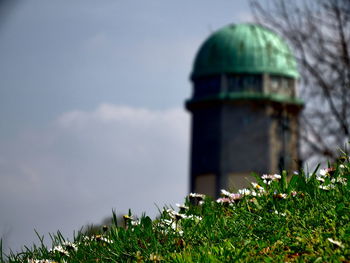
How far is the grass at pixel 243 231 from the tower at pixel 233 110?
25098 mm

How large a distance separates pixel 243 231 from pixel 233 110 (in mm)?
26935

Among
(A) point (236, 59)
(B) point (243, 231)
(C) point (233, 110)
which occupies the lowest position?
(B) point (243, 231)

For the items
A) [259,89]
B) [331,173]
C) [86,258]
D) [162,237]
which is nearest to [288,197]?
[331,173]

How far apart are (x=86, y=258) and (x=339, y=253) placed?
205cm

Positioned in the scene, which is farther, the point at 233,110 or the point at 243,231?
the point at 233,110

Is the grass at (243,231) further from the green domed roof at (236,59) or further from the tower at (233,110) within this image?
the green domed roof at (236,59)

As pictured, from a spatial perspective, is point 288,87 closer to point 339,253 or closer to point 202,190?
point 202,190

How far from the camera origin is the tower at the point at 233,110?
3150 centimetres

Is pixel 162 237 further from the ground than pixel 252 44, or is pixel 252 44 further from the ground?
pixel 252 44

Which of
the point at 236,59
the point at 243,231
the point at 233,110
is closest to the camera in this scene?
the point at 243,231

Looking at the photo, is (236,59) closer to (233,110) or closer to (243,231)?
(233,110)

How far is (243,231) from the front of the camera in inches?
212

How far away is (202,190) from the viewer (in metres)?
32.2

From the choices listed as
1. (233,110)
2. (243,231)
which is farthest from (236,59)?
(243,231)
